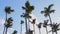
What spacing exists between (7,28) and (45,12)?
17.4 m

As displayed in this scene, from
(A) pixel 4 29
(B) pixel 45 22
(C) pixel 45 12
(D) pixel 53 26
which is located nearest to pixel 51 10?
(C) pixel 45 12

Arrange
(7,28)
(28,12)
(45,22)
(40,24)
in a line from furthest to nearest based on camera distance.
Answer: (40,24)
(45,22)
(7,28)
(28,12)

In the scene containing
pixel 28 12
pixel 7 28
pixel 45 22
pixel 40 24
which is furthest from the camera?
pixel 40 24

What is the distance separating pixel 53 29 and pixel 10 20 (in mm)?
19168

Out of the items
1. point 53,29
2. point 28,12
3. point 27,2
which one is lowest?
point 53,29

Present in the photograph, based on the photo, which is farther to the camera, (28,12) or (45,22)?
(45,22)

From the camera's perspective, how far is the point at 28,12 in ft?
209

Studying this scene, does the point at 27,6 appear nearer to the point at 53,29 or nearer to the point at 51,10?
the point at 51,10

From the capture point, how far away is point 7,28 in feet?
223

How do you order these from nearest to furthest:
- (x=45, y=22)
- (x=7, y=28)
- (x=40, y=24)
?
(x=7, y=28) → (x=45, y=22) → (x=40, y=24)

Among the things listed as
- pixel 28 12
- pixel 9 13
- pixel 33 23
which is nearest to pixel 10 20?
pixel 9 13

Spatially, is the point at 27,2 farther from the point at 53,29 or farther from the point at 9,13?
the point at 53,29

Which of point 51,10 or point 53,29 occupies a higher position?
point 51,10

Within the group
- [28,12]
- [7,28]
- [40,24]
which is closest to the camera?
[28,12]
